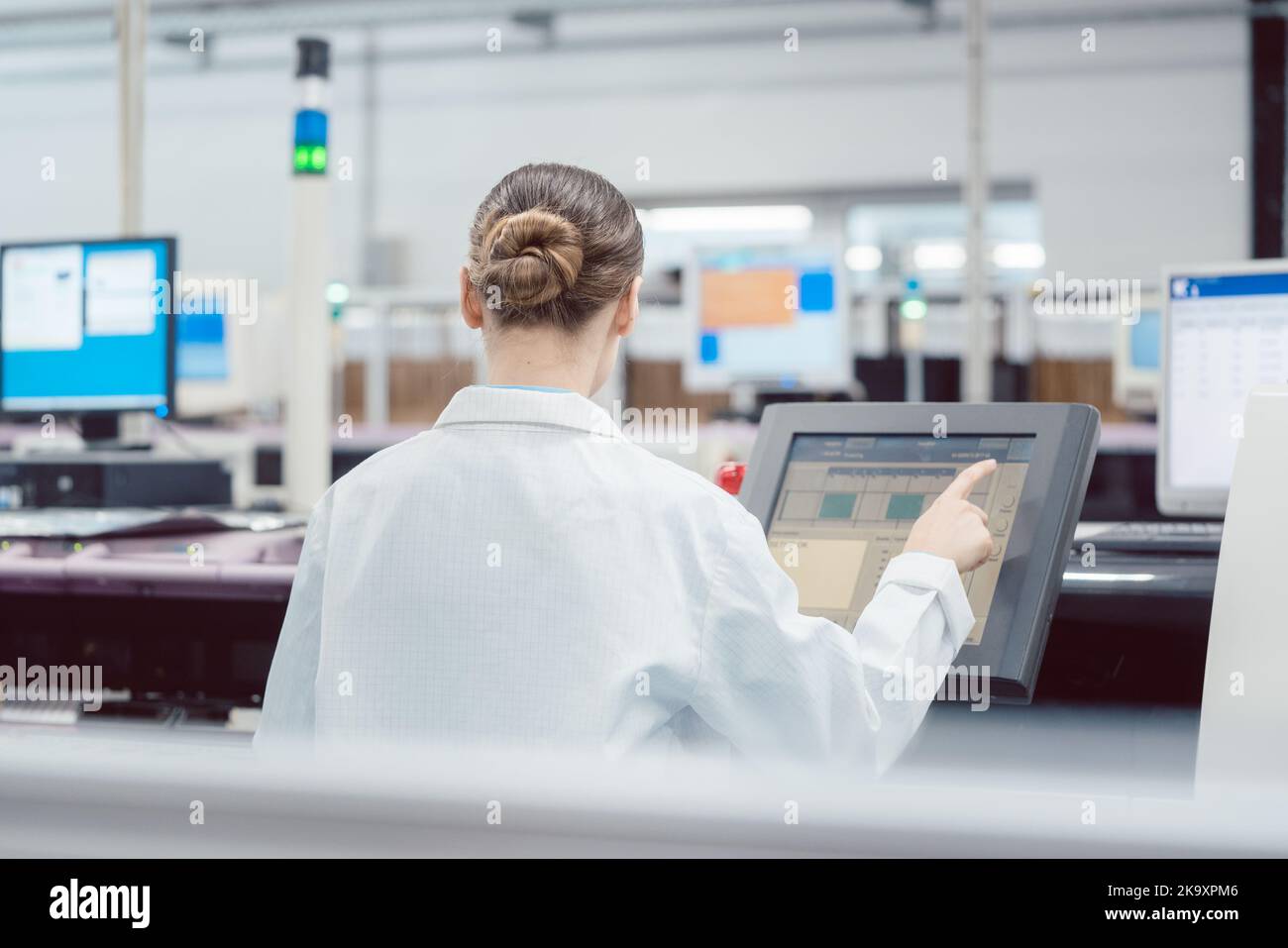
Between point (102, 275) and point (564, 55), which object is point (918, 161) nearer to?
point (564, 55)

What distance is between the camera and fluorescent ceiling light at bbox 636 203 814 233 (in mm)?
8375

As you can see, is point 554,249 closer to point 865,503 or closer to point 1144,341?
point 865,503

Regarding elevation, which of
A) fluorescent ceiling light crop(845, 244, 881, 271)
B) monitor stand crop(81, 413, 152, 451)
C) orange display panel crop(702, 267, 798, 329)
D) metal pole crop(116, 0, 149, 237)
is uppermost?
fluorescent ceiling light crop(845, 244, 881, 271)

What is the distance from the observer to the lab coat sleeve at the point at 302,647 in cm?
102

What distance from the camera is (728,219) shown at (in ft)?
27.9

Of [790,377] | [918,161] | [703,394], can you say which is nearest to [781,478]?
[790,377]

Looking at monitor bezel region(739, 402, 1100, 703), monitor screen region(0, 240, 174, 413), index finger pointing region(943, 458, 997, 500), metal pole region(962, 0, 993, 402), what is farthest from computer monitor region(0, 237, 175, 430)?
metal pole region(962, 0, 993, 402)

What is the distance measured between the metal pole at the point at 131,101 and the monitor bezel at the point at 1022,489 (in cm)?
198

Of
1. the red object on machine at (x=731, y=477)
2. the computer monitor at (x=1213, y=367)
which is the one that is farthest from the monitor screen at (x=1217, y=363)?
the red object on machine at (x=731, y=477)

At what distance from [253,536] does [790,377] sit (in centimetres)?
283

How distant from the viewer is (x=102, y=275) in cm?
243

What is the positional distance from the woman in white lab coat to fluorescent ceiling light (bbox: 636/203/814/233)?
7494 mm

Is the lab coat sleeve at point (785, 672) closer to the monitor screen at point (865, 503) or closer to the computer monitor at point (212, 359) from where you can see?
the monitor screen at point (865, 503)

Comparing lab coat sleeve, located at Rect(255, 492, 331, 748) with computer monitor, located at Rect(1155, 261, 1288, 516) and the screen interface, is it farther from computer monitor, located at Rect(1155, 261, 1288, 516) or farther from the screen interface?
the screen interface
